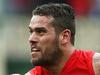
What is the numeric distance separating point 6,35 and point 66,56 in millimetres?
9042

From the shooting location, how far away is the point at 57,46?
713 cm

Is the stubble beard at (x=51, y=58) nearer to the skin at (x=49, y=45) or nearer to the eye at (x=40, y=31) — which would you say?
the skin at (x=49, y=45)

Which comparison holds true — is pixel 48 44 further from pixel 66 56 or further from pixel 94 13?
pixel 94 13

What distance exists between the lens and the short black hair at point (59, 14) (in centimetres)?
706

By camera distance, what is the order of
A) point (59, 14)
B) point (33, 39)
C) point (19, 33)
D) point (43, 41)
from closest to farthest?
point (33, 39), point (43, 41), point (59, 14), point (19, 33)

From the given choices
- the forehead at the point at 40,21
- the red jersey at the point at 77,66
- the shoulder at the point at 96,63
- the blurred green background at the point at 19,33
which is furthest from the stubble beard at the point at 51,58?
the blurred green background at the point at 19,33

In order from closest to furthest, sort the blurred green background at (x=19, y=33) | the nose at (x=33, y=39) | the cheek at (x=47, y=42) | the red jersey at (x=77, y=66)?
the nose at (x=33, y=39), the cheek at (x=47, y=42), the red jersey at (x=77, y=66), the blurred green background at (x=19, y=33)

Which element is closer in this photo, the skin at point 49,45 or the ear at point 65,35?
the skin at point 49,45

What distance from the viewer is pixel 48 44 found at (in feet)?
23.2

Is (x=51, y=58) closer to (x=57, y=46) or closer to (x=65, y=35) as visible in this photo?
(x=57, y=46)

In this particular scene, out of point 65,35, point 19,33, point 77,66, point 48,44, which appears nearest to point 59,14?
point 65,35

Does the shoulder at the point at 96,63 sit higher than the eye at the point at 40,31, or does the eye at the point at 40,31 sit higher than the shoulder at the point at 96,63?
the eye at the point at 40,31

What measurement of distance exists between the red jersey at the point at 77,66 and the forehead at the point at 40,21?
50cm

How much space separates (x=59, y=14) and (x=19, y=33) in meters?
9.14
